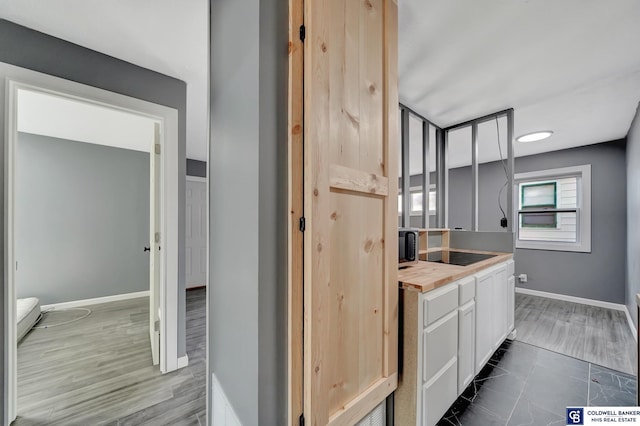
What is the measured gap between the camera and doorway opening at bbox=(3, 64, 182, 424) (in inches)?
57.4

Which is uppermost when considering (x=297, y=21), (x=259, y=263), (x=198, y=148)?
(x=198, y=148)

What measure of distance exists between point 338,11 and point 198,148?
3.83 m

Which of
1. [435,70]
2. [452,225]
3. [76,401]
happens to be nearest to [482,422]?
[435,70]

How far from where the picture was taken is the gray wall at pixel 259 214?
0.82 metres

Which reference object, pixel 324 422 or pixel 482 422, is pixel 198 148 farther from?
pixel 482 422

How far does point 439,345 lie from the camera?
1.32 m

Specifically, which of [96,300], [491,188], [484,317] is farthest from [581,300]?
[96,300]

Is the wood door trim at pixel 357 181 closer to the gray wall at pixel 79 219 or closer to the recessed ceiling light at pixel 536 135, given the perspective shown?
the recessed ceiling light at pixel 536 135

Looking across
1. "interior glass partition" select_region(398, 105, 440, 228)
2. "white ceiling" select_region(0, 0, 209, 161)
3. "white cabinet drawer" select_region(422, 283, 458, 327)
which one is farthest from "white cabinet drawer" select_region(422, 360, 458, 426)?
"white ceiling" select_region(0, 0, 209, 161)

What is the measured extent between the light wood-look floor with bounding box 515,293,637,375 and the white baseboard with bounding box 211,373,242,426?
292cm

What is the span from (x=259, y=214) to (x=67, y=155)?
437cm

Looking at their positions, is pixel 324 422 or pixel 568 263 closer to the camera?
pixel 324 422

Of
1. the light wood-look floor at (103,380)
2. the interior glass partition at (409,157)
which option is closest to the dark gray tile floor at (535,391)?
the interior glass partition at (409,157)

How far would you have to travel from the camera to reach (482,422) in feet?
4.91
